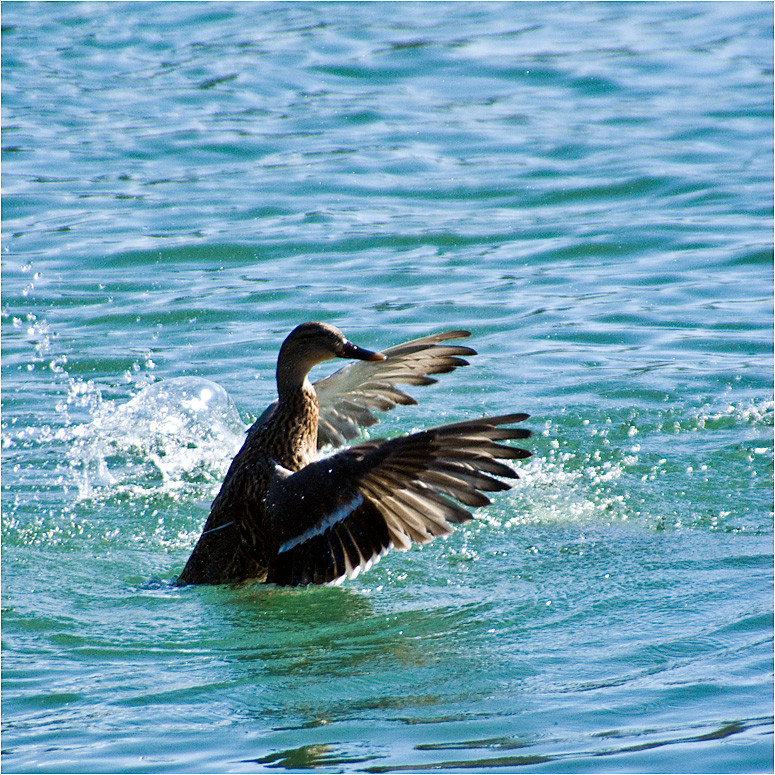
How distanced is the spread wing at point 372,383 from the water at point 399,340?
771mm

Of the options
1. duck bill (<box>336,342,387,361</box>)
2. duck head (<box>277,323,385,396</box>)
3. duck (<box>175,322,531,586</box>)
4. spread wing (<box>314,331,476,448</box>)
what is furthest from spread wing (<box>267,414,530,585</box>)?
spread wing (<box>314,331,476,448</box>)

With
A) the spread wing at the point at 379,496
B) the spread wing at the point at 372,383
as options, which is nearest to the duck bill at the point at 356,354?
the spread wing at the point at 372,383

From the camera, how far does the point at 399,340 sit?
356 inches

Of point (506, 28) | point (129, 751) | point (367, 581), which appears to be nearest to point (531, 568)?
point (367, 581)

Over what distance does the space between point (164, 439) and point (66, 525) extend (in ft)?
3.69

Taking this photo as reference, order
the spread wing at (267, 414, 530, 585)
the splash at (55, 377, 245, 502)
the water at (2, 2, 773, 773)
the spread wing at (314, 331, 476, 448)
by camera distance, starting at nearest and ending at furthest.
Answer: the water at (2, 2, 773, 773) → the spread wing at (267, 414, 530, 585) → the spread wing at (314, 331, 476, 448) → the splash at (55, 377, 245, 502)

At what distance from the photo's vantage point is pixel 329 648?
523 centimetres

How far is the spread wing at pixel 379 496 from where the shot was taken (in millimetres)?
4992

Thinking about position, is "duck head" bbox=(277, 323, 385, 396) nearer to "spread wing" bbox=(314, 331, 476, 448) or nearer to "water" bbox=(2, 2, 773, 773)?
"spread wing" bbox=(314, 331, 476, 448)

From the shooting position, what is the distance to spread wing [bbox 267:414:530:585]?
499 centimetres

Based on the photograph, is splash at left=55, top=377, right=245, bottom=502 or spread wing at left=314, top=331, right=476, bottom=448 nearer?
spread wing at left=314, top=331, right=476, bottom=448

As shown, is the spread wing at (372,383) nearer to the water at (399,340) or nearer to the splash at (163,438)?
the water at (399,340)

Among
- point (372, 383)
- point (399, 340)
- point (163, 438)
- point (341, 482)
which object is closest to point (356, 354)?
point (372, 383)

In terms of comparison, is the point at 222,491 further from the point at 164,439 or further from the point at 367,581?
the point at 164,439
